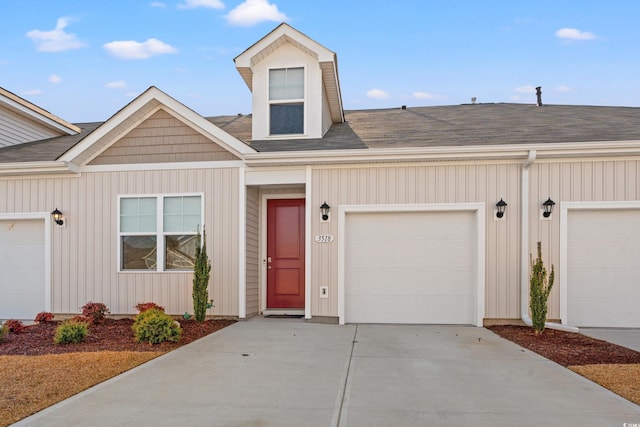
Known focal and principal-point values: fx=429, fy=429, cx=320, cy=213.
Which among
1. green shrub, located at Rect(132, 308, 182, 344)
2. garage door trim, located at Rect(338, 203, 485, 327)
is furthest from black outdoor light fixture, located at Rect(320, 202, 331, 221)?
green shrub, located at Rect(132, 308, 182, 344)

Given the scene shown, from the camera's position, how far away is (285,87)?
339 inches

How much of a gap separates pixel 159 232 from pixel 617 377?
7.06 meters

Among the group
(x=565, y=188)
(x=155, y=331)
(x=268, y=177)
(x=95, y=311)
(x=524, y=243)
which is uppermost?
(x=268, y=177)

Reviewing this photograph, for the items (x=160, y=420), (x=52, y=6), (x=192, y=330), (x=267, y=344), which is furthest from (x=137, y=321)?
(x=52, y=6)

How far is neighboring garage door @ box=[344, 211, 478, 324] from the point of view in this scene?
7.42m

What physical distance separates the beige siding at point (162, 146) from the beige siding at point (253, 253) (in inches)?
36.7

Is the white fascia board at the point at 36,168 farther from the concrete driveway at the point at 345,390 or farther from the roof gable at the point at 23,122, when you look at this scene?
the concrete driveway at the point at 345,390

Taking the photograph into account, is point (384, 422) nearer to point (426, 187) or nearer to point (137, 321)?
point (137, 321)

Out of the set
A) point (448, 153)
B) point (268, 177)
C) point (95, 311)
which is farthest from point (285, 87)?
point (95, 311)

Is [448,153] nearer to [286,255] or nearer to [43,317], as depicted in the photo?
[286,255]

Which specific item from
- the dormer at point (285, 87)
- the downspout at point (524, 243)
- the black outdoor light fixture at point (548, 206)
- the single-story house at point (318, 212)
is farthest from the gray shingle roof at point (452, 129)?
the black outdoor light fixture at point (548, 206)

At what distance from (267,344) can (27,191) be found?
5.99 metres

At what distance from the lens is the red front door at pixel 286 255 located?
27.8ft

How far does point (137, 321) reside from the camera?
6.02 metres
